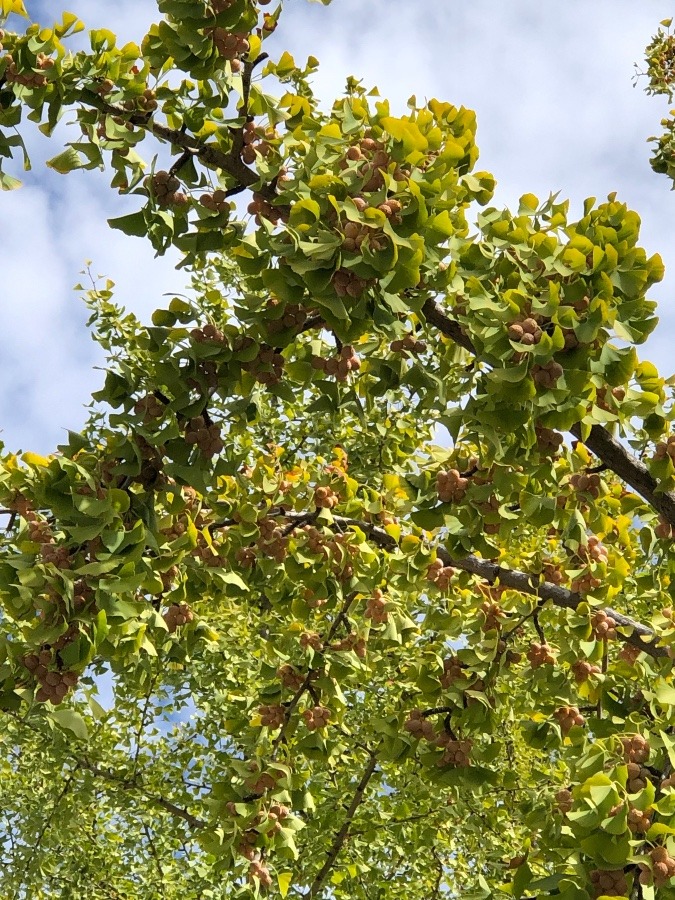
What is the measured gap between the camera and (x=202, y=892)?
6430 millimetres

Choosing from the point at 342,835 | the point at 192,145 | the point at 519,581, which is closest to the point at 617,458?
the point at 519,581

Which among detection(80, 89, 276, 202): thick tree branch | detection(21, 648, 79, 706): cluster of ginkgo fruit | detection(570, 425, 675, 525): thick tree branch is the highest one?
detection(80, 89, 276, 202): thick tree branch

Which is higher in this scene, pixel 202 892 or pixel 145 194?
pixel 145 194

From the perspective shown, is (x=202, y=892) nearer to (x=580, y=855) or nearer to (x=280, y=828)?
(x=280, y=828)

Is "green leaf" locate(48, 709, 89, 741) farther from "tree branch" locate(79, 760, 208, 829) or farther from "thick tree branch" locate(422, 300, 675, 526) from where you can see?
"tree branch" locate(79, 760, 208, 829)

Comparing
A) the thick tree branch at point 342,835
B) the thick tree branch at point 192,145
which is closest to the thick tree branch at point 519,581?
the thick tree branch at point 192,145

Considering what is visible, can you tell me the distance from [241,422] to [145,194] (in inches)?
34.4

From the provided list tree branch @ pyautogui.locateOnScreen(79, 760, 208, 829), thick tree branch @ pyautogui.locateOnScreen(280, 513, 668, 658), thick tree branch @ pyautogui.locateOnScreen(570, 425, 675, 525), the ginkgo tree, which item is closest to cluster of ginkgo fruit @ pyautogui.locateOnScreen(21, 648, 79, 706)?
the ginkgo tree

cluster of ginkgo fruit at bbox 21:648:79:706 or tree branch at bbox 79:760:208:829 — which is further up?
tree branch at bbox 79:760:208:829

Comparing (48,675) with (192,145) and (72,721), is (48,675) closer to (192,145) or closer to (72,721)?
(72,721)

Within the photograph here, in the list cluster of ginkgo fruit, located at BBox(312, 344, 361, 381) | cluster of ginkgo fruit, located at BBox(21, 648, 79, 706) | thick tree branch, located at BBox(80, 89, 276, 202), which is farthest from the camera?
cluster of ginkgo fruit, located at BBox(312, 344, 361, 381)

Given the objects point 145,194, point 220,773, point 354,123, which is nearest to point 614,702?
point 354,123

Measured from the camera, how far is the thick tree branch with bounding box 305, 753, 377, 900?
5680 millimetres

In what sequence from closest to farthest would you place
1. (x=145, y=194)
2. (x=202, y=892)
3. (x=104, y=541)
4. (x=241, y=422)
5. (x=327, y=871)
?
(x=104, y=541) → (x=145, y=194) → (x=241, y=422) → (x=327, y=871) → (x=202, y=892)
